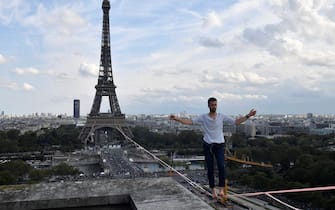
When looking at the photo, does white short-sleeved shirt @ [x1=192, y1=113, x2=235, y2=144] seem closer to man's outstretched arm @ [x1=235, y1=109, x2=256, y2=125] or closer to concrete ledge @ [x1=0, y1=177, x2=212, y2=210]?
man's outstretched arm @ [x1=235, y1=109, x2=256, y2=125]

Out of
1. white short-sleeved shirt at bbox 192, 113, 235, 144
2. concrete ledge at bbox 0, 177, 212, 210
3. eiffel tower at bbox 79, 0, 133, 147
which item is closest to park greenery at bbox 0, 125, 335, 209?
eiffel tower at bbox 79, 0, 133, 147

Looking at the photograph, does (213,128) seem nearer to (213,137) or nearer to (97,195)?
(213,137)

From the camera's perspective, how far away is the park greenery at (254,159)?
2234 cm

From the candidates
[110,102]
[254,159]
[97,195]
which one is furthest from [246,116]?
[110,102]

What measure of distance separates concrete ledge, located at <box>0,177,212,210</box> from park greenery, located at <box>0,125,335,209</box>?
1753 cm

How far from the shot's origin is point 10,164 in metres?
27.7

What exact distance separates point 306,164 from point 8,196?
83.0 feet

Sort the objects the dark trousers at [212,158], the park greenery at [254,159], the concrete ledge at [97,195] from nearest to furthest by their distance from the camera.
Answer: the concrete ledge at [97,195] < the dark trousers at [212,158] < the park greenery at [254,159]

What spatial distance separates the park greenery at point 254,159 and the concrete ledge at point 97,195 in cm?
1753

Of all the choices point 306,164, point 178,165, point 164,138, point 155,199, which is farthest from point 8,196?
point 164,138

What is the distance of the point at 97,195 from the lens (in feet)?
10.2

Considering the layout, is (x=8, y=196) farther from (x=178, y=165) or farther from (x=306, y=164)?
(x=178, y=165)

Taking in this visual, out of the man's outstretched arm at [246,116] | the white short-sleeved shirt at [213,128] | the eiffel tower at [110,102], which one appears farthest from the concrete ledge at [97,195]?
the eiffel tower at [110,102]

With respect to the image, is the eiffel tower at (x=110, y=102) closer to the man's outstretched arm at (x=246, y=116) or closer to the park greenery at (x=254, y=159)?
the park greenery at (x=254, y=159)
